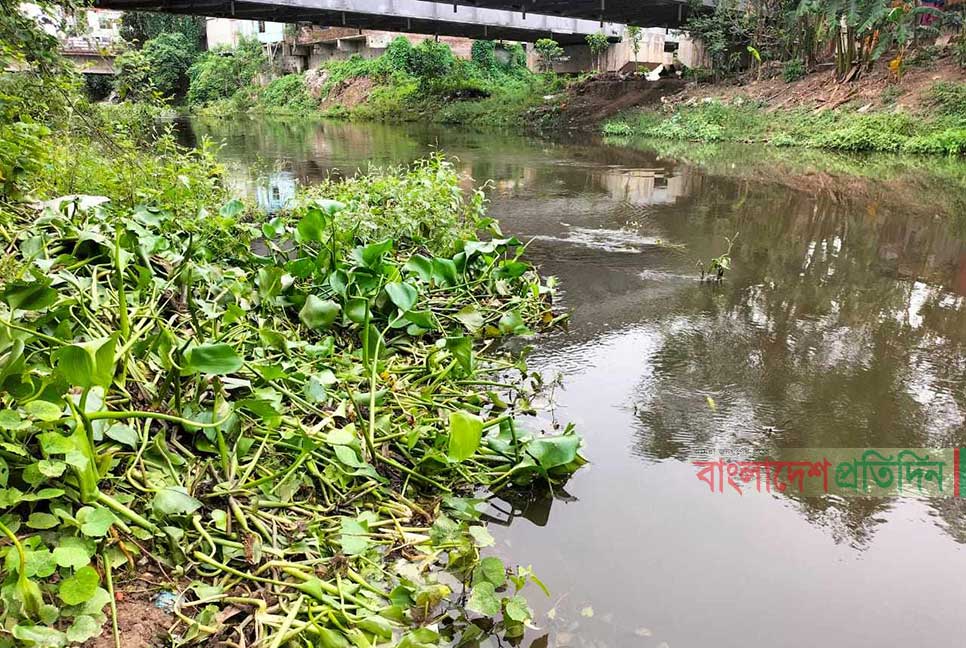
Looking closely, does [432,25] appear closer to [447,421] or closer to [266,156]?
[266,156]

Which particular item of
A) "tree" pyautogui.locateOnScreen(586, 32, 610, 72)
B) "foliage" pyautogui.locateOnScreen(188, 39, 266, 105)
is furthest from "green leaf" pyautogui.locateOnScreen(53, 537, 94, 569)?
"foliage" pyautogui.locateOnScreen(188, 39, 266, 105)

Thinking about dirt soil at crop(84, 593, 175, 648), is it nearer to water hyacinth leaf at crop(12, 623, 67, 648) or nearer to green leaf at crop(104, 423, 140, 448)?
water hyacinth leaf at crop(12, 623, 67, 648)

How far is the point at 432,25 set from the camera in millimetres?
21906

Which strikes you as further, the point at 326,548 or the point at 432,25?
the point at 432,25

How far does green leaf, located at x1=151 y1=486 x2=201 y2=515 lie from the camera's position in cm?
183

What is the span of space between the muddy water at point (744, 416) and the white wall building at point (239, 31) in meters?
39.5

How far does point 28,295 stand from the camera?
200 cm

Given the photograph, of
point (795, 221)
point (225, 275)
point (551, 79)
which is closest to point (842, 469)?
point (225, 275)

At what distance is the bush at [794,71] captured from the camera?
741 inches

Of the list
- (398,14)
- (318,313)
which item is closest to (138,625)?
(318,313)

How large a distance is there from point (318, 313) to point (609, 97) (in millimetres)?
22535

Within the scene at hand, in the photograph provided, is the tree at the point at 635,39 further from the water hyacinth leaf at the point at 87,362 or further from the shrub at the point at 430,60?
the water hyacinth leaf at the point at 87,362

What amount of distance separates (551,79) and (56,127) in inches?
1081

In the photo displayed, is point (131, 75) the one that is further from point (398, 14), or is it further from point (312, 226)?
point (398, 14)
